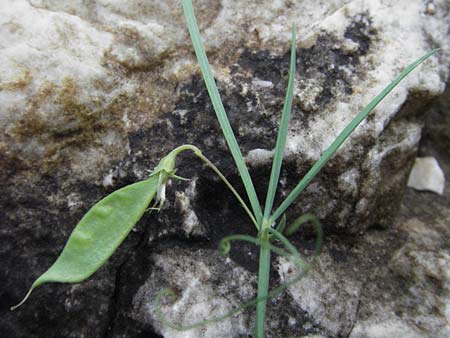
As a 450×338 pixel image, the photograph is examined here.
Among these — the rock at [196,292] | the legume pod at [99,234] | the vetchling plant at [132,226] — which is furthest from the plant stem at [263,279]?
the legume pod at [99,234]

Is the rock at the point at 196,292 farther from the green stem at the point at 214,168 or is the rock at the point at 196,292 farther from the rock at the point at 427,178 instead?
the rock at the point at 427,178

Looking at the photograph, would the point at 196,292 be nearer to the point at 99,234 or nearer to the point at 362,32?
the point at 99,234

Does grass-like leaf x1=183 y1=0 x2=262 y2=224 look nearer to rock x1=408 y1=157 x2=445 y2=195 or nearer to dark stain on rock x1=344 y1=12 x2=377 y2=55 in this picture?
dark stain on rock x1=344 y1=12 x2=377 y2=55

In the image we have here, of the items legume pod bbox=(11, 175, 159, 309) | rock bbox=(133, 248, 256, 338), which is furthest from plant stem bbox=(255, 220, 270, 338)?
legume pod bbox=(11, 175, 159, 309)

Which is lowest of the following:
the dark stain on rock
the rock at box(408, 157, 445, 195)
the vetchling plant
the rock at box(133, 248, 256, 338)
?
the rock at box(133, 248, 256, 338)

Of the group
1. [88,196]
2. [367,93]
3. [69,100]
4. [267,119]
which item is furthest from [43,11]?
[367,93]

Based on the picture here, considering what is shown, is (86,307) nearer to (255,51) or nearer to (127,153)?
(127,153)
